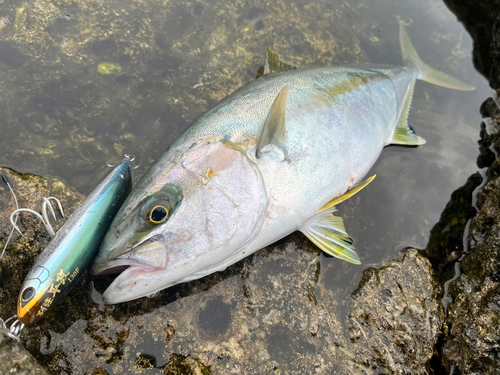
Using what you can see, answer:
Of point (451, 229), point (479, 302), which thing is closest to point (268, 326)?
point (479, 302)

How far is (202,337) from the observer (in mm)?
1772

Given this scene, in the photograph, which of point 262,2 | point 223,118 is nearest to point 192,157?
point 223,118

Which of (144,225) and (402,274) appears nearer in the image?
(144,225)

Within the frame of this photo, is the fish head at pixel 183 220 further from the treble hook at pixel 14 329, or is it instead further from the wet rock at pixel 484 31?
the wet rock at pixel 484 31

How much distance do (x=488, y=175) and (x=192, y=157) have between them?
2.59m

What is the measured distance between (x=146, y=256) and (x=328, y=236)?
3.85ft

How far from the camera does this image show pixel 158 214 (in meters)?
1.50

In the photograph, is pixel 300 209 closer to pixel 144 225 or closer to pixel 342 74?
pixel 144 225

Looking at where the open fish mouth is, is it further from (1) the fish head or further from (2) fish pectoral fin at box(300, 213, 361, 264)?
(2) fish pectoral fin at box(300, 213, 361, 264)

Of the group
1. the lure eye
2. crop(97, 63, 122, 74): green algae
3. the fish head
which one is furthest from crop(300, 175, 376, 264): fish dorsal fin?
crop(97, 63, 122, 74): green algae

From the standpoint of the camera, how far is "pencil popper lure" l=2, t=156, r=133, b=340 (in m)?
1.40

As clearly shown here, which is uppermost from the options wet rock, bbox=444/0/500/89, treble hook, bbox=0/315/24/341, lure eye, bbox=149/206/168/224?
lure eye, bbox=149/206/168/224

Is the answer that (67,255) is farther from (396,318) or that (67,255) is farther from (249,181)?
(396,318)

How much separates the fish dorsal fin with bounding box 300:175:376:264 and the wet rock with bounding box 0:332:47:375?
5.28ft
